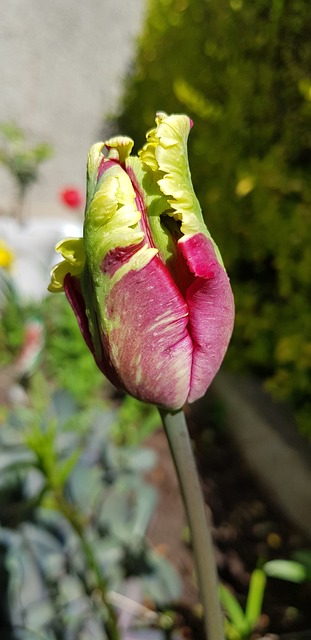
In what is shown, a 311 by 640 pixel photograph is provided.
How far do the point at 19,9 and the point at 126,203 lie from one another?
3.68 m

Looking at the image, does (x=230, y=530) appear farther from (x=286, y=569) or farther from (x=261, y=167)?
(x=261, y=167)

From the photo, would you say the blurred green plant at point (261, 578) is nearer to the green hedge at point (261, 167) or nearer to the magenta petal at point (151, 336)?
the magenta petal at point (151, 336)

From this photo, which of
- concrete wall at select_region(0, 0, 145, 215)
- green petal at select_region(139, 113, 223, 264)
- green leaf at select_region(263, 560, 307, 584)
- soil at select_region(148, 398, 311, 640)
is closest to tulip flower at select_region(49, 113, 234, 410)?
green petal at select_region(139, 113, 223, 264)

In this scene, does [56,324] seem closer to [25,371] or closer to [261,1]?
[25,371]

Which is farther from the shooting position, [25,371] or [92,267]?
[25,371]

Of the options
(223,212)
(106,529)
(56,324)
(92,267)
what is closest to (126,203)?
(92,267)

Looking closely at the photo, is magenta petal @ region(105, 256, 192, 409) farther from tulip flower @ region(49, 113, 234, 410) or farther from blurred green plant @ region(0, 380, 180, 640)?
blurred green plant @ region(0, 380, 180, 640)

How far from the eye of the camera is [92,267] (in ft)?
1.37

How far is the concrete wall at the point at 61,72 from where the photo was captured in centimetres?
361

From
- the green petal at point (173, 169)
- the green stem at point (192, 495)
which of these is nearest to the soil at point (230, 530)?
the green stem at point (192, 495)

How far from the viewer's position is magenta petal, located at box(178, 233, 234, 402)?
415mm

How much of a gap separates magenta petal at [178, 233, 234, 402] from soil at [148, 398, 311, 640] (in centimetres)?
108

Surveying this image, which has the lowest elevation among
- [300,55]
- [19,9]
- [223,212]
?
[223,212]

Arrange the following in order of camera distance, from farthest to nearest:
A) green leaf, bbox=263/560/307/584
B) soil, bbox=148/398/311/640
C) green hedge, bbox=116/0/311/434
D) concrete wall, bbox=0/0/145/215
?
concrete wall, bbox=0/0/145/215 < green hedge, bbox=116/0/311/434 < soil, bbox=148/398/311/640 < green leaf, bbox=263/560/307/584
